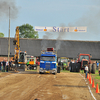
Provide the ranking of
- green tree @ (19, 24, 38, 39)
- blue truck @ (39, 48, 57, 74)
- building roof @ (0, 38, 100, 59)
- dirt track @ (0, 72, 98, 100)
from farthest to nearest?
green tree @ (19, 24, 38, 39) → building roof @ (0, 38, 100, 59) → blue truck @ (39, 48, 57, 74) → dirt track @ (0, 72, 98, 100)

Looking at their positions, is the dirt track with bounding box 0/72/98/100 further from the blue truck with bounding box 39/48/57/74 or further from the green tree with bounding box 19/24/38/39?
the green tree with bounding box 19/24/38/39

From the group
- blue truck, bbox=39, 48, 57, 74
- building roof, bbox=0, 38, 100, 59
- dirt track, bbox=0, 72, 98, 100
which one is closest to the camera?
dirt track, bbox=0, 72, 98, 100

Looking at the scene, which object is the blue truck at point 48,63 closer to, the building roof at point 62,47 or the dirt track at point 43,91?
the dirt track at point 43,91

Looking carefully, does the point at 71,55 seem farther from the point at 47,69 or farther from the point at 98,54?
the point at 47,69

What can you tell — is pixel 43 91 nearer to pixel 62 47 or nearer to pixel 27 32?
pixel 62 47

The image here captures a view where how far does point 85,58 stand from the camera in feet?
139

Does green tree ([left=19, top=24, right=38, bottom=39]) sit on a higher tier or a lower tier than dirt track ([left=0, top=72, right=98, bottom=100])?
higher

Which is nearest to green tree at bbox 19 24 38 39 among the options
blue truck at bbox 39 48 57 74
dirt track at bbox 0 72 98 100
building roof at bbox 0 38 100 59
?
building roof at bbox 0 38 100 59

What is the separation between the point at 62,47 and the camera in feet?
235

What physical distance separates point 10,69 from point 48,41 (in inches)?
1385

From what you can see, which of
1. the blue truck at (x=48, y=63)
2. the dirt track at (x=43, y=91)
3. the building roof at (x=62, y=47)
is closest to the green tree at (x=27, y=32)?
the building roof at (x=62, y=47)

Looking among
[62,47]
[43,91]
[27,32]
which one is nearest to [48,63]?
[43,91]

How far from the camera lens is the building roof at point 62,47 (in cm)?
6938

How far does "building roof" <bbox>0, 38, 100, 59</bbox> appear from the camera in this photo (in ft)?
228
